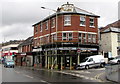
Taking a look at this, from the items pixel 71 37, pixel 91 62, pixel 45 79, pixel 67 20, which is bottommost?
pixel 45 79

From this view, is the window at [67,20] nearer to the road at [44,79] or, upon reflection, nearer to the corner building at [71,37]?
the corner building at [71,37]

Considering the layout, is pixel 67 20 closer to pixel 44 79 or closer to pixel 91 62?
pixel 91 62

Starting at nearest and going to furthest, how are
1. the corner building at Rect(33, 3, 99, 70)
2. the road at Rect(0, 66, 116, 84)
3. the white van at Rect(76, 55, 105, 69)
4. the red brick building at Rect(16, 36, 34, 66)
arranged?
the road at Rect(0, 66, 116, 84)
the white van at Rect(76, 55, 105, 69)
the corner building at Rect(33, 3, 99, 70)
the red brick building at Rect(16, 36, 34, 66)

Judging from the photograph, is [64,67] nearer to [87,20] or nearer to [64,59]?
[64,59]

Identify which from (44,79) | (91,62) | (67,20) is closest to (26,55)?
(67,20)

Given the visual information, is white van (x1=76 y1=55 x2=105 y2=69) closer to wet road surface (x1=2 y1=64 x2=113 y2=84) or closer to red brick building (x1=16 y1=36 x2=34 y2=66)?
wet road surface (x1=2 y1=64 x2=113 y2=84)

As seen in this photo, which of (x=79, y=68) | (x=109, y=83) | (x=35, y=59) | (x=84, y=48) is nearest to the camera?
(x=109, y=83)

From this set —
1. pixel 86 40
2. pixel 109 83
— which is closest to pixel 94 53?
pixel 86 40

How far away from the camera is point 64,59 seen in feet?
129

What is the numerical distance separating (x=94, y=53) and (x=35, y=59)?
651 inches

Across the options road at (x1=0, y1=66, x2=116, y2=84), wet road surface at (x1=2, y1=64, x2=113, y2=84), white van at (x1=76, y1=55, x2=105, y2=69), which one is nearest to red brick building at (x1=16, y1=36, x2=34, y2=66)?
white van at (x1=76, y1=55, x2=105, y2=69)

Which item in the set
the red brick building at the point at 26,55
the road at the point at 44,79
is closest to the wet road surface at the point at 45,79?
the road at the point at 44,79

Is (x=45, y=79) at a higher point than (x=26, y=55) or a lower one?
lower

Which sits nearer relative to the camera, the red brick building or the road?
the road
